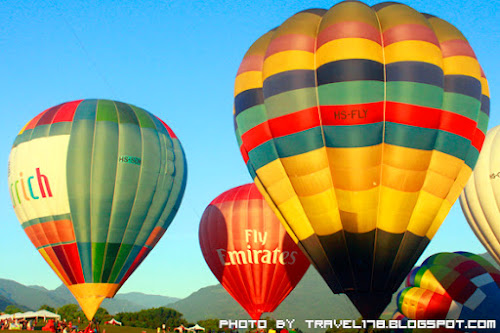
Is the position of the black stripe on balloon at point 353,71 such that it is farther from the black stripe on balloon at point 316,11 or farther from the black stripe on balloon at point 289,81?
the black stripe on balloon at point 316,11

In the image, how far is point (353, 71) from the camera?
555 inches

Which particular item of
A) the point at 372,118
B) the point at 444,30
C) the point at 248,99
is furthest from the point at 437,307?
the point at 248,99

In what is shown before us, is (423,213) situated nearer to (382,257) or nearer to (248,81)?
(382,257)

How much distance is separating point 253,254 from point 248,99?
10.9 metres

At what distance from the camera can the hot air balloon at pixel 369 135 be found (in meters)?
14.1

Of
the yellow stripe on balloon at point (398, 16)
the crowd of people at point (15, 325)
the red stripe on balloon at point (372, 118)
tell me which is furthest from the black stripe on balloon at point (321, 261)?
the crowd of people at point (15, 325)

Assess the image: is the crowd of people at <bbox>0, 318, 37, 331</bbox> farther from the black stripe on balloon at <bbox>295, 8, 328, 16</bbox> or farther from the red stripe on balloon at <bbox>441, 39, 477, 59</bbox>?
the red stripe on balloon at <bbox>441, 39, 477, 59</bbox>

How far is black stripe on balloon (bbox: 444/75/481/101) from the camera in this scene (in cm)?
1471

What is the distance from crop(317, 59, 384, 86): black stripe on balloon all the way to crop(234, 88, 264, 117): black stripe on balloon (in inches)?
81.5

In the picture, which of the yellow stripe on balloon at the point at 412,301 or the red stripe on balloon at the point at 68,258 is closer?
the red stripe on balloon at the point at 68,258

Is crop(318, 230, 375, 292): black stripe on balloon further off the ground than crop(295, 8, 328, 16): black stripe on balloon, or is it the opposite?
crop(295, 8, 328, 16): black stripe on balloon

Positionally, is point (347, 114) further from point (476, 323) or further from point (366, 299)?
point (476, 323)

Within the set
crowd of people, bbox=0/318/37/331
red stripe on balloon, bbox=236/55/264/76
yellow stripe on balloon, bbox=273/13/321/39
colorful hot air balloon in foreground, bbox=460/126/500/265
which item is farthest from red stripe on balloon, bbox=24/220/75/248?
colorful hot air balloon in foreground, bbox=460/126/500/265

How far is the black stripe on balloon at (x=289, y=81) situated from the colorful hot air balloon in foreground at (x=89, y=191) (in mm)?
8523
